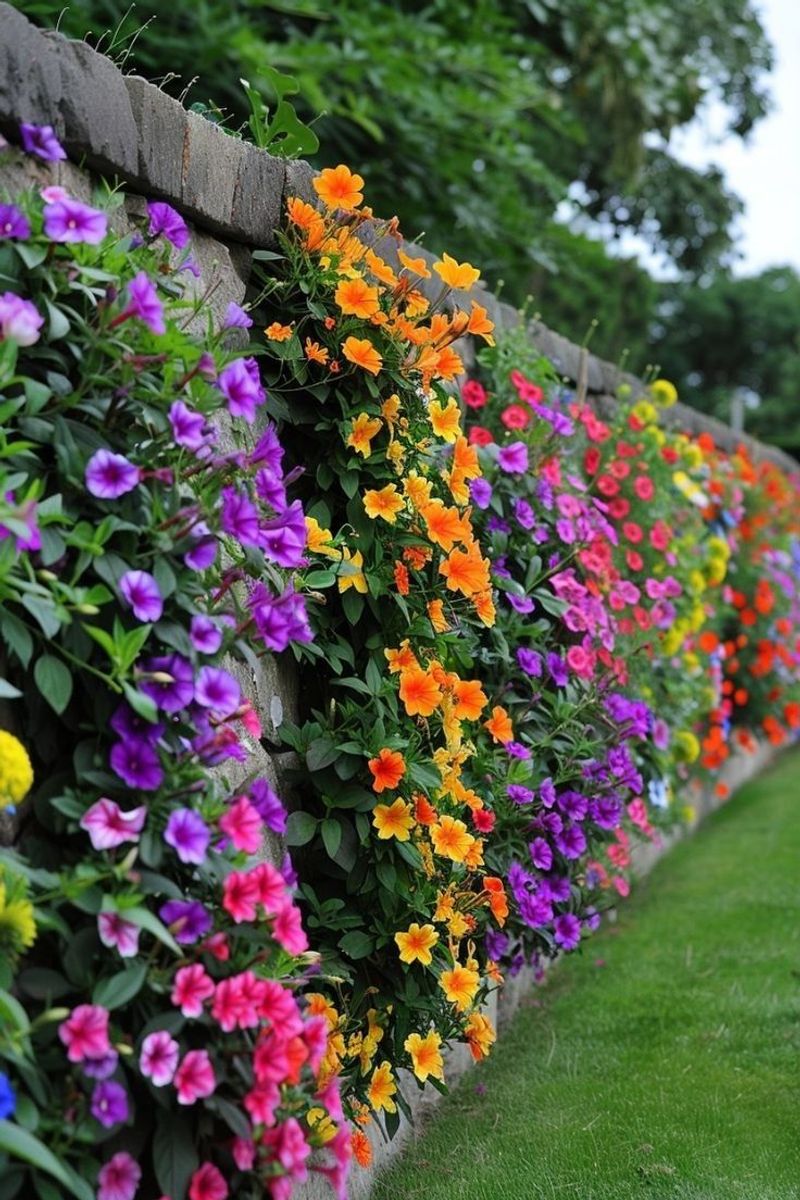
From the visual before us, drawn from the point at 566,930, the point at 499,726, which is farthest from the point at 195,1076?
the point at 566,930

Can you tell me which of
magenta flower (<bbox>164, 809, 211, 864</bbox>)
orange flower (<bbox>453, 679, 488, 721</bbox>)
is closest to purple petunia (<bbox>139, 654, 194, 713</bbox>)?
magenta flower (<bbox>164, 809, 211, 864</bbox>)

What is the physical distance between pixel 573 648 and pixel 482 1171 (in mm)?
1165

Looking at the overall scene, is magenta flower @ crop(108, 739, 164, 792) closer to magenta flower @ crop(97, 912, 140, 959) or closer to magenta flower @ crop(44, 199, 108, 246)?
magenta flower @ crop(97, 912, 140, 959)

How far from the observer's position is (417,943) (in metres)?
2.25

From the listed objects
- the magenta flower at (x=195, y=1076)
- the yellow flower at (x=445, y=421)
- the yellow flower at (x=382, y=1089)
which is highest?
the yellow flower at (x=445, y=421)

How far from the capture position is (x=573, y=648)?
124 inches

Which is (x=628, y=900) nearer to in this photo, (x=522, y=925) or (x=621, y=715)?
(x=621, y=715)

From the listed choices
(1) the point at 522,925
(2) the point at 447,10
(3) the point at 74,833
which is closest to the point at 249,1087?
(3) the point at 74,833

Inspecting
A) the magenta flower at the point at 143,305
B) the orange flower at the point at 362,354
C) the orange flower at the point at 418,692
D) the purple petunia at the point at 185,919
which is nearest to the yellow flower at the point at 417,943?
the orange flower at the point at 418,692

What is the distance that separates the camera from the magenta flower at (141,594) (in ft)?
5.27

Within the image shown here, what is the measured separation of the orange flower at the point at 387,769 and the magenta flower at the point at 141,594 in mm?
674

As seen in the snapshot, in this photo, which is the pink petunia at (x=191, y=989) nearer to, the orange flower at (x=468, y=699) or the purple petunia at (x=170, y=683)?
the purple petunia at (x=170, y=683)

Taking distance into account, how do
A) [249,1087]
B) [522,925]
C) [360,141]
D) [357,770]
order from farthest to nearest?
[360,141] → [522,925] → [357,770] → [249,1087]

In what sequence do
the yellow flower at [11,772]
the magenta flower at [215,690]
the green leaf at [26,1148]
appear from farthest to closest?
the magenta flower at [215,690] < the yellow flower at [11,772] < the green leaf at [26,1148]
